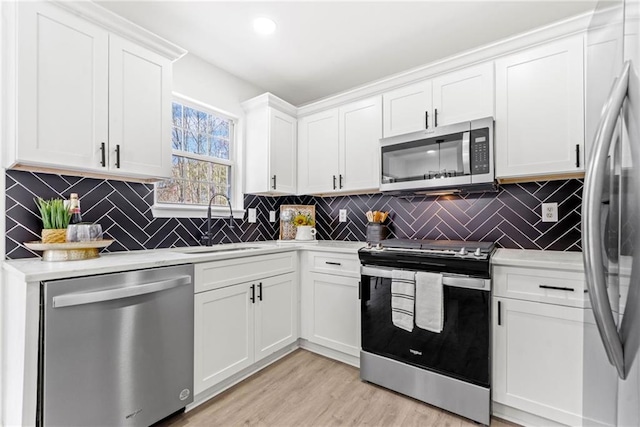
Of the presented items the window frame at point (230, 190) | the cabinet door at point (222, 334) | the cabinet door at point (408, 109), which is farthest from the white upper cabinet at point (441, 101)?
the cabinet door at point (222, 334)

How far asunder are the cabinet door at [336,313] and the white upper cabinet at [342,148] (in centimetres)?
87

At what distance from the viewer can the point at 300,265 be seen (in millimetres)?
2699

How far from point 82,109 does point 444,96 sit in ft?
7.72

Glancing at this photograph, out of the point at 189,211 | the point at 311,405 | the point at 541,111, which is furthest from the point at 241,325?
the point at 541,111

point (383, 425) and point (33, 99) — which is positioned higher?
point (33, 99)

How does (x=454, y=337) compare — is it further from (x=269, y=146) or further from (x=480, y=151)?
(x=269, y=146)

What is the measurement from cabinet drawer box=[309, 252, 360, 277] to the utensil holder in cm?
37

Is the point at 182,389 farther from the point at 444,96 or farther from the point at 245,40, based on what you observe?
the point at 444,96

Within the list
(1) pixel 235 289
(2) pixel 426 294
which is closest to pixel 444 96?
(2) pixel 426 294

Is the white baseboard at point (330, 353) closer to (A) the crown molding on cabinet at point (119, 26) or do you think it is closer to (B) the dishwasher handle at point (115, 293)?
(B) the dishwasher handle at point (115, 293)

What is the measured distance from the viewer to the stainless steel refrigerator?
2.10 ft

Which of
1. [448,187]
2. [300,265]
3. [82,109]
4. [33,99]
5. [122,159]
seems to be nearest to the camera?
[33,99]

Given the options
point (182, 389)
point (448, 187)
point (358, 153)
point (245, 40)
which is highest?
point (245, 40)

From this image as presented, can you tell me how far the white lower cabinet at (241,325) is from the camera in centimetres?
187
